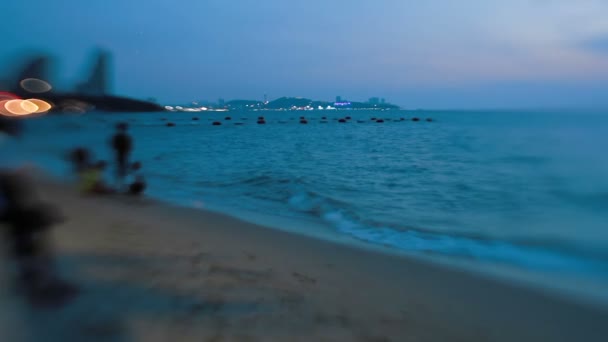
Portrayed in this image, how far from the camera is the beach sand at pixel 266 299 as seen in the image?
3.54 metres

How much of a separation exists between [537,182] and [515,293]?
1080cm

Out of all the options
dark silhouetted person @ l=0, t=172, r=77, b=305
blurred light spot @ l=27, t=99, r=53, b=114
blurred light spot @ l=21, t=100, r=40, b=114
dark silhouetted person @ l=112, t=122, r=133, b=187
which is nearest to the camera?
dark silhouetted person @ l=0, t=172, r=77, b=305

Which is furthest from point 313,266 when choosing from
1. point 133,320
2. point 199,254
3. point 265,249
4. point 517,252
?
point 517,252

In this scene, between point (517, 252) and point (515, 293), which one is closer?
point (515, 293)

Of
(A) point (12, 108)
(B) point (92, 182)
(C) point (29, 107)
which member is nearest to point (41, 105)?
(C) point (29, 107)

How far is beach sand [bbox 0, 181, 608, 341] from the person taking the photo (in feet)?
11.6

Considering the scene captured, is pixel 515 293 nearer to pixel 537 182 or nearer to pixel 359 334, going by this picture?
pixel 359 334

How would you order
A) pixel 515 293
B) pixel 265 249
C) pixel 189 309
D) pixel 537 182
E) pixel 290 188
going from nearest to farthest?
pixel 189 309, pixel 515 293, pixel 265 249, pixel 290 188, pixel 537 182

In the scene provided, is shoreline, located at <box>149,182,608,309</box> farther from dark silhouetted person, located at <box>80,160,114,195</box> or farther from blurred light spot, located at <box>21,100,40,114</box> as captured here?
blurred light spot, located at <box>21,100,40,114</box>

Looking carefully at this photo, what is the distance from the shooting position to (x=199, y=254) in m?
5.55

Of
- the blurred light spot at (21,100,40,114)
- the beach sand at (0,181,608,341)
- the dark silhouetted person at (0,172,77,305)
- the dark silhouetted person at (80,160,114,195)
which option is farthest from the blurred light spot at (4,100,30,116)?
the dark silhouetted person at (0,172,77,305)

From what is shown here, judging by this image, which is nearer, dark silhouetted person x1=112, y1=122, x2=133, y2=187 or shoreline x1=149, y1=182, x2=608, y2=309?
shoreline x1=149, y1=182, x2=608, y2=309

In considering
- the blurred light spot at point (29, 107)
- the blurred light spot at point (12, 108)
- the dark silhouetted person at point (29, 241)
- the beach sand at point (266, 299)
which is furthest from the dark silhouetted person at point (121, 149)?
the blurred light spot at point (29, 107)

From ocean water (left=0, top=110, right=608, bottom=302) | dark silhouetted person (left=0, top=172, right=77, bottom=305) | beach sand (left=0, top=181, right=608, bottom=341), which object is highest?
dark silhouetted person (left=0, top=172, right=77, bottom=305)
